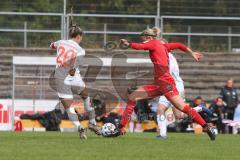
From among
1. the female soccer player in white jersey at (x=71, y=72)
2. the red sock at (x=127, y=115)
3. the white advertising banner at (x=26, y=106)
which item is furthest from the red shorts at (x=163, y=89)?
the white advertising banner at (x=26, y=106)

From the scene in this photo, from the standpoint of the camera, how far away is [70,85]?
15445 millimetres

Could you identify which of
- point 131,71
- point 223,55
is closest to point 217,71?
point 223,55

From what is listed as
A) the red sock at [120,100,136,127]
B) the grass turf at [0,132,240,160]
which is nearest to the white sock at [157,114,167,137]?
the red sock at [120,100,136,127]

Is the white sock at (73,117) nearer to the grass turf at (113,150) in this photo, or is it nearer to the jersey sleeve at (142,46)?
the grass turf at (113,150)

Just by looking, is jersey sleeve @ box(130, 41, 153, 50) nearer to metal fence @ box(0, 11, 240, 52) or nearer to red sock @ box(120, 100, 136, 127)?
red sock @ box(120, 100, 136, 127)

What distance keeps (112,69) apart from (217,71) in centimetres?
454

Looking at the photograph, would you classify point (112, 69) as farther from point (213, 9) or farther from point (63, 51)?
point (63, 51)

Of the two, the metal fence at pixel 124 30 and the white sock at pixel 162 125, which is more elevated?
the metal fence at pixel 124 30

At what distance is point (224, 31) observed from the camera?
27938mm

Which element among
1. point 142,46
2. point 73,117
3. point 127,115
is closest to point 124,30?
point 73,117

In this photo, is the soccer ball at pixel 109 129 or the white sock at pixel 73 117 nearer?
the soccer ball at pixel 109 129

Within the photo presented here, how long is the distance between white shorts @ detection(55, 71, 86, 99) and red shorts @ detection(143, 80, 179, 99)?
1.48 metres

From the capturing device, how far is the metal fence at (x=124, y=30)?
27672 mm

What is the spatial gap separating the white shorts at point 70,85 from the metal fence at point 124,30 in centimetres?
1189
